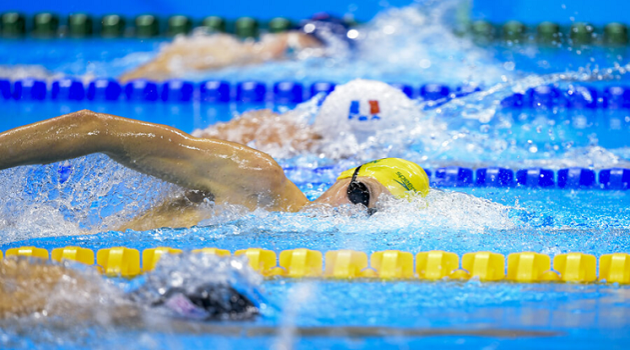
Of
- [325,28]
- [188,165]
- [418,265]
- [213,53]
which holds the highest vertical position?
[325,28]

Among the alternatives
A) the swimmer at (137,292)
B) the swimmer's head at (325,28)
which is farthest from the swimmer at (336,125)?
the swimmer's head at (325,28)

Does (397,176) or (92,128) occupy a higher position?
(92,128)

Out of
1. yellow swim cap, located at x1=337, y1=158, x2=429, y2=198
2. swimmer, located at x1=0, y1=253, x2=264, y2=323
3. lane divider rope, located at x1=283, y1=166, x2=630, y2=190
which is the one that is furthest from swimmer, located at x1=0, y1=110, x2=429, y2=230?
lane divider rope, located at x1=283, y1=166, x2=630, y2=190

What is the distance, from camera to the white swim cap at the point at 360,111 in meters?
3.77

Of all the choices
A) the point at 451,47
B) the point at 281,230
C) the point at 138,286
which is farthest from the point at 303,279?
the point at 451,47

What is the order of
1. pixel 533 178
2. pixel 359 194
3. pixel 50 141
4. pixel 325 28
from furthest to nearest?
1. pixel 325 28
2. pixel 533 178
3. pixel 359 194
4. pixel 50 141

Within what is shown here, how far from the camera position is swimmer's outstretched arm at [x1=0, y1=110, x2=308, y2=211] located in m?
2.18

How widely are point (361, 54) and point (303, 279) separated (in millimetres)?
4589

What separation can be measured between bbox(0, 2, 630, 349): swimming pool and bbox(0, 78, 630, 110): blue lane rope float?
0.36 ft

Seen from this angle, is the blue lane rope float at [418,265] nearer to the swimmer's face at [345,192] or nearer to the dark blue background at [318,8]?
the swimmer's face at [345,192]

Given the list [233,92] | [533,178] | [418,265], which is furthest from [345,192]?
[233,92]

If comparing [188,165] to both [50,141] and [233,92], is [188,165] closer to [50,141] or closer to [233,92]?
[50,141]

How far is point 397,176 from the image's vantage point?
2547 millimetres

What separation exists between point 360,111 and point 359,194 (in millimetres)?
1342
